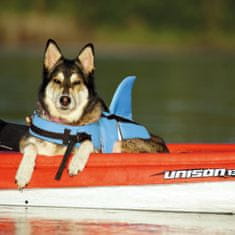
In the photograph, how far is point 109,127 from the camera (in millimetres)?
11297

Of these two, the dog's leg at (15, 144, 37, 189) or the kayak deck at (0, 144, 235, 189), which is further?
the dog's leg at (15, 144, 37, 189)

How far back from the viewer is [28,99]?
26.2m

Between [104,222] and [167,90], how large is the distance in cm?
1997

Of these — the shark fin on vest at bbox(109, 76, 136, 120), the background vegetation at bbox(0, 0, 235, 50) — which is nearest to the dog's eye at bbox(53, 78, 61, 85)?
the shark fin on vest at bbox(109, 76, 136, 120)

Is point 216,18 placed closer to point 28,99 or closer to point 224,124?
point 28,99

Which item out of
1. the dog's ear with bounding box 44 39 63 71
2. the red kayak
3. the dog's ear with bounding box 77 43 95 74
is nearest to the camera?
the red kayak

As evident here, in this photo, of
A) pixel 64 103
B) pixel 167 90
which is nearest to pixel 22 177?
A: pixel 64 103

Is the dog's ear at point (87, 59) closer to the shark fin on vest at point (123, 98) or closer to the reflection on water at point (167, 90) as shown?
the shark fin on vest at point (123, 98)

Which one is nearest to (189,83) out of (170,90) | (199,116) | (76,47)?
(170,90)

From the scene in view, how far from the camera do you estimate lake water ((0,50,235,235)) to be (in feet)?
34.0

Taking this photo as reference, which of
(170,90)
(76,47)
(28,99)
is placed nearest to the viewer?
(28,99)

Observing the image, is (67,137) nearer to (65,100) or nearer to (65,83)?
(65,100)

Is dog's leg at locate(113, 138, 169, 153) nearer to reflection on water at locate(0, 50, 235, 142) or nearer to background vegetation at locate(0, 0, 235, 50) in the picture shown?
reflection on water at locate(0, 50, 235, 142)

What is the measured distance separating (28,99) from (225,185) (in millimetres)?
15700
